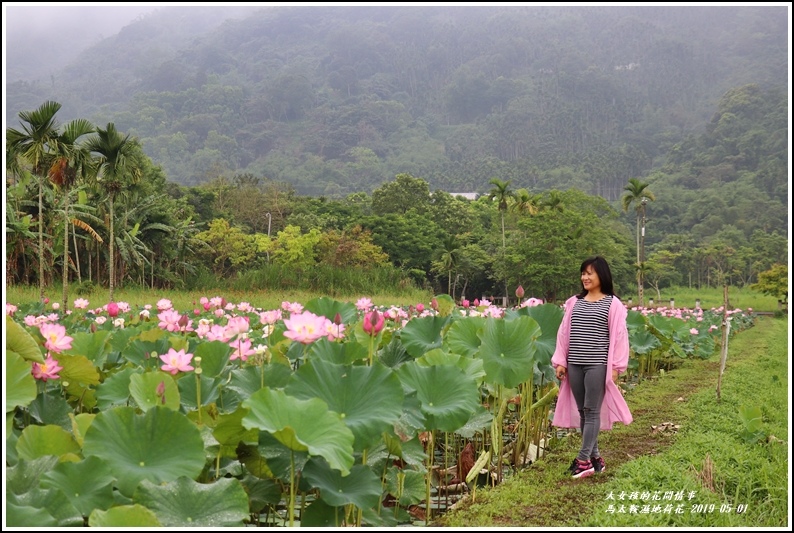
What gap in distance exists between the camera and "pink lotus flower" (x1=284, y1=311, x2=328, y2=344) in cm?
266

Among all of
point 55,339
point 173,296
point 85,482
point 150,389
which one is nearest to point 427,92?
point 173,296

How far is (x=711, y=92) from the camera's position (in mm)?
143000

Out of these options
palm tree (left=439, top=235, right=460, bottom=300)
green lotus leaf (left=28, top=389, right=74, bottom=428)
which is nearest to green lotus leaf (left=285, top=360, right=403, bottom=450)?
green lotus leaf (left=28, top=389, right=74, bottom=428)

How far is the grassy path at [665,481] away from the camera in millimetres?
3023

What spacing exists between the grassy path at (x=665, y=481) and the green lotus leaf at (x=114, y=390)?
54.8 inches

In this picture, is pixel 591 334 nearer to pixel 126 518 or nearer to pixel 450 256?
pixel 126 518

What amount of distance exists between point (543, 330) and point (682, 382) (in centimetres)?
427

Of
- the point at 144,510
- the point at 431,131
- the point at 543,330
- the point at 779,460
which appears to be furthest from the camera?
the point at 431,131

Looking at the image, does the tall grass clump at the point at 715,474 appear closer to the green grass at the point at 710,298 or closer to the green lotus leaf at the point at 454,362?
the green lotus leaf at the point at 454,362

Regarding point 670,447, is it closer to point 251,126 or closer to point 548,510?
point 548,510

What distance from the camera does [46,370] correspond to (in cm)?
253

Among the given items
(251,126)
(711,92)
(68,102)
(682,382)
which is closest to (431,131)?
(251,126)

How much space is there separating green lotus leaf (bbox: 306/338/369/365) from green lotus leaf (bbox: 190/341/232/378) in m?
0.36

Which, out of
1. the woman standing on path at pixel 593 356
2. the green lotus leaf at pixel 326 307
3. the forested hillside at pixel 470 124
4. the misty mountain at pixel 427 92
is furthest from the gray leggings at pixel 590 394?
the misty mountain at pixel 427 92
